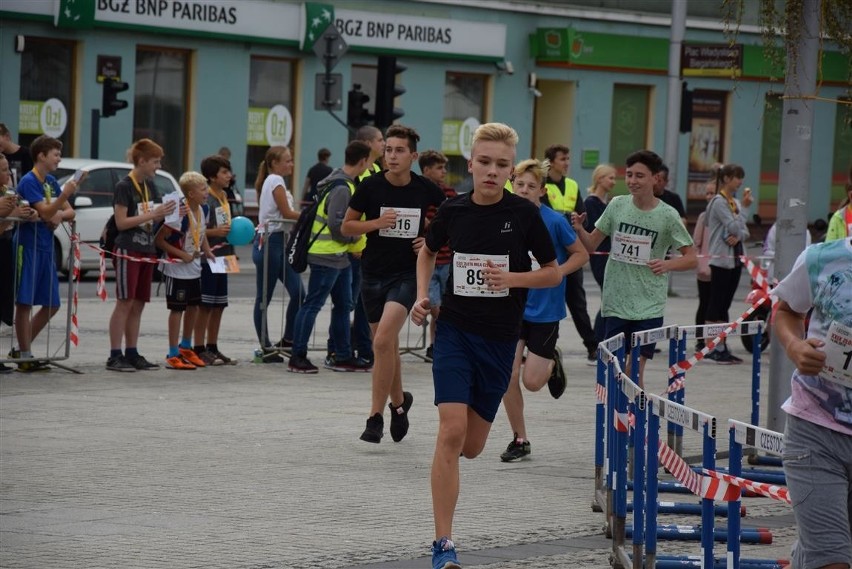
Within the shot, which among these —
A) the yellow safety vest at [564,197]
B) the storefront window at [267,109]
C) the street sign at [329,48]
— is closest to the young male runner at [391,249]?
the yellow safety vest at [564,197]

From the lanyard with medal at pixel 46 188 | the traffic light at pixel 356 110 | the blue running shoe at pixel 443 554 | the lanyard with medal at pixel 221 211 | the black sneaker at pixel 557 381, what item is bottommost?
the blue running shoe at pixel 443 554

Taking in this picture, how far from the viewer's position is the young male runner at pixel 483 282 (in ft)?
24.6

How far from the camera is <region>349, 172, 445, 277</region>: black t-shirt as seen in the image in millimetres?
11000

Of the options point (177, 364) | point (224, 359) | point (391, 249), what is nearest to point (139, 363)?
point (177, 364)

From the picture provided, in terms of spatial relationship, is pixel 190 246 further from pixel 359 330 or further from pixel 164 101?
pixel 164 101

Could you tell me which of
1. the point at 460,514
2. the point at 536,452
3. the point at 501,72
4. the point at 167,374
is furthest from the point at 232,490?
the point at 501,72

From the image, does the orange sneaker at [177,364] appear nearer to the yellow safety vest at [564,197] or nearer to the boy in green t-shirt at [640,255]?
the yellow safety vest at [564,197]

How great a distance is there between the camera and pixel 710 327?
9.73 metres

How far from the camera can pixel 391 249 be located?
11047 mm

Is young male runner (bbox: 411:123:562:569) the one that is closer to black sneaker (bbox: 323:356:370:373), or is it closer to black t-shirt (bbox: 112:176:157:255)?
black t-shirt (bbox: 112:176:157:255)

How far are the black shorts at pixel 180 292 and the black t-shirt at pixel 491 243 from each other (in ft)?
22.7

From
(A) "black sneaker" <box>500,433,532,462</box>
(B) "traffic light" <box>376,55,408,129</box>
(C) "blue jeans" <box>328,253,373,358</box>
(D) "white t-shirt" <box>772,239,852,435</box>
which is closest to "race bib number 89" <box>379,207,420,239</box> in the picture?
(A) "black sneaker" <box>500,433,532,462</box>

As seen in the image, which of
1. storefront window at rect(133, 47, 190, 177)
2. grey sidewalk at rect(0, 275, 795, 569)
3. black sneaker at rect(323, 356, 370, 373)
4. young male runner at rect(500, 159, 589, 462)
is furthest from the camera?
storefront window at rect(133, 47, 190, 177)

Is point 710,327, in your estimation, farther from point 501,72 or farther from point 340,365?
point 501,72
